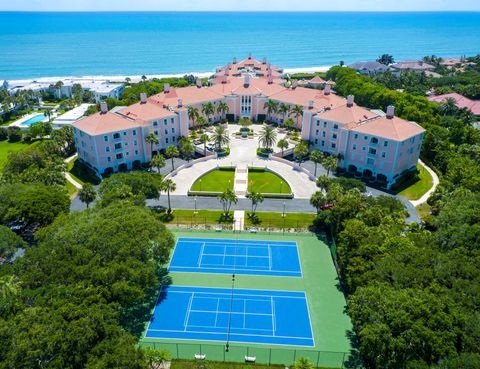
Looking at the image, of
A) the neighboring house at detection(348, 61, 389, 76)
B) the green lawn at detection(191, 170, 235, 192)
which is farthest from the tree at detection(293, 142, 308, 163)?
the neighboring house at detection(348, 61, 389, 76)

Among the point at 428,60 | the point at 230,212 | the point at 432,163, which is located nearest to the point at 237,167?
the point at 230,212

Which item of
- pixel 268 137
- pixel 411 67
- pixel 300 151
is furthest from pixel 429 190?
pixel 411 67

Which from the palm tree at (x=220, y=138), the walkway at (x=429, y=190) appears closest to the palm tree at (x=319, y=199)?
the walkway at (x=429, y=190)

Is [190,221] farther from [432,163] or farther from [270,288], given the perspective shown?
[432,163]

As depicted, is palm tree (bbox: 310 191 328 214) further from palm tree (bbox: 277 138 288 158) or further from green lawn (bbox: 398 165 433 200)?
palm tree (bbox: 277 138 288 158)

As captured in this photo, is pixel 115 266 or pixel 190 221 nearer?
pixel 115 266

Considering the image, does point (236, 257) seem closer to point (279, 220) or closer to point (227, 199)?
point (227, 199)
